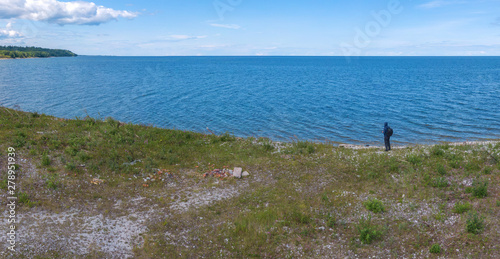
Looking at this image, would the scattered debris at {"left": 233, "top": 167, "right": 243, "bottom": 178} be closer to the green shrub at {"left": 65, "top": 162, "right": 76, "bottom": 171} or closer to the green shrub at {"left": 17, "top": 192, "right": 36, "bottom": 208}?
the green shrub at {"left": 65, "top": 162, "right": 76, "bottom": 171}

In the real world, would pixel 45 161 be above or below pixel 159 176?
above

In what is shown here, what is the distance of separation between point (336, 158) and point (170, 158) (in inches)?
511

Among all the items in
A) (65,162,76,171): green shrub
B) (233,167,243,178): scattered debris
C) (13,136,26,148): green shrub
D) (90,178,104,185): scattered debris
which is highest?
(13,136,26,148): green shrub

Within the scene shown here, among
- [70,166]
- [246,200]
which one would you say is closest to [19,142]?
[70,166]

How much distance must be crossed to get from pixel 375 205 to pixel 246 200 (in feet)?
23.5

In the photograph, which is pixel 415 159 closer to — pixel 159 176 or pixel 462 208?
pixel 462 208

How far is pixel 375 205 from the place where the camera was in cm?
1606

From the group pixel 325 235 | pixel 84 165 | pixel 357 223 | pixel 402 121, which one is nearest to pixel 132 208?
pixel 84 165

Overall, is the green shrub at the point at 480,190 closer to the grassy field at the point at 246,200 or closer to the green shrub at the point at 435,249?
the grassy field at the point at 246,200

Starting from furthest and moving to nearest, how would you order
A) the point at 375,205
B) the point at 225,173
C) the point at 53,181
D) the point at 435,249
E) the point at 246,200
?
1. the point at 225,173
2. the point at 53,181
3. the point at 246,200
4. the point at 375,205
5. the point at 435,249

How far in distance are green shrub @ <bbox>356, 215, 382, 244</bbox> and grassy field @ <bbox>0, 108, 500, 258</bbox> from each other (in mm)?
61

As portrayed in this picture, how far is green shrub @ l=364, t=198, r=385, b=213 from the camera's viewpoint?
51.9 feet

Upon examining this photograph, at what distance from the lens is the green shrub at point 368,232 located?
1344 cm

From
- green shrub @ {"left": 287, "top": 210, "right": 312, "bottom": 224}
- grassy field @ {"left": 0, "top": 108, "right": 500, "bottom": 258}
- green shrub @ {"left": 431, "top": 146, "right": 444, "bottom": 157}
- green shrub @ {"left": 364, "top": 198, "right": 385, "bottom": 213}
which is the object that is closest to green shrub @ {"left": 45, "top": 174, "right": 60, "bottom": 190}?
grassy field @ {"left": 0, "top": 108, "right": 500, "bottom": 258}
